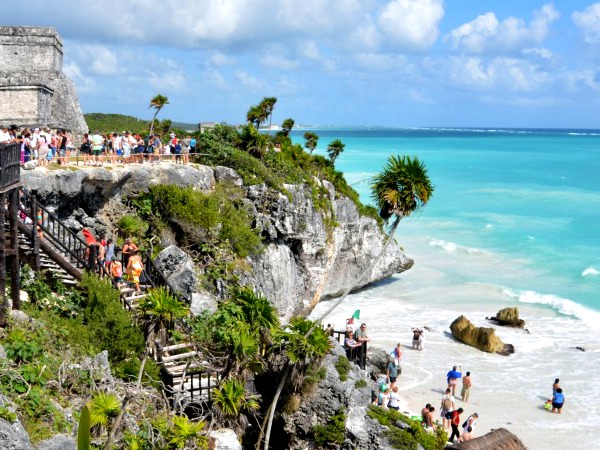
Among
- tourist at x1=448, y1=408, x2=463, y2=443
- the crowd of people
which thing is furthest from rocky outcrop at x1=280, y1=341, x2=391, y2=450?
the crowd of people

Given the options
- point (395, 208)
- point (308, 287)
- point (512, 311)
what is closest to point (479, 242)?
point (512, 311)

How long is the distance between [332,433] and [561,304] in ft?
76.9

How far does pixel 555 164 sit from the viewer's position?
123 m

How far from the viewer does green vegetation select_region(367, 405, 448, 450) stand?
14.5m

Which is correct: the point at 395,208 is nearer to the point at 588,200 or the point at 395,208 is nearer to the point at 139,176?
the point at 139,176

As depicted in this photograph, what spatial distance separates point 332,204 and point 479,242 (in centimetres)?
2322

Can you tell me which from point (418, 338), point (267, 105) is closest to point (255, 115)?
point (267, 105)

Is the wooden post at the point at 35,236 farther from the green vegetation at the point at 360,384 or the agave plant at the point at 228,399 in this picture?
the green vegetation at the point at 360,384

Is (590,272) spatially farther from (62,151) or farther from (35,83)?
(35,83)

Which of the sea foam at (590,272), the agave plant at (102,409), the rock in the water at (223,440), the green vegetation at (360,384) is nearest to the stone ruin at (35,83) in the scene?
the green vegetation at (360,384)

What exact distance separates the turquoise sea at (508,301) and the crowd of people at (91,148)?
828cm

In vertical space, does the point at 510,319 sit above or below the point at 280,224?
below

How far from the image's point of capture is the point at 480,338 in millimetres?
27578

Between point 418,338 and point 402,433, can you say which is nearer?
point 402,433
